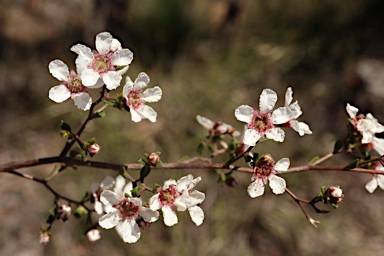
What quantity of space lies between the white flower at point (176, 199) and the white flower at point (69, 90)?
0.26 meters

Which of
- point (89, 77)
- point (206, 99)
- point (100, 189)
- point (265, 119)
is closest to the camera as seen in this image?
point (89, 77)

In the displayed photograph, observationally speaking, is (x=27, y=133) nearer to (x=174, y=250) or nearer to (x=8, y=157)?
(x=8, y=157)

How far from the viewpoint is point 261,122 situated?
1.14 m

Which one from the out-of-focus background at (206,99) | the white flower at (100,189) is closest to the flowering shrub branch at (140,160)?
the white flower at (100,189)

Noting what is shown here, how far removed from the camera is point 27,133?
390 centimetres

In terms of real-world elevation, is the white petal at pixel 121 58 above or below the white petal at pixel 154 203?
above

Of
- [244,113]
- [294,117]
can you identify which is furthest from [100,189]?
[294,117]

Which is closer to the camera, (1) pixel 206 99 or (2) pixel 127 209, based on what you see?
(2) pixel 127 209

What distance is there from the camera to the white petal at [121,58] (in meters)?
1.08

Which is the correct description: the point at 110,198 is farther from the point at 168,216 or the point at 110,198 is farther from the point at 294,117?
the point at 294,117

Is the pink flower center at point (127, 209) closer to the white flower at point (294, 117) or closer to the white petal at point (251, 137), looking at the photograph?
the white petal at point (251, 137)

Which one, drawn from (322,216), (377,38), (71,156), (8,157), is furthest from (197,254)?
(377,38)

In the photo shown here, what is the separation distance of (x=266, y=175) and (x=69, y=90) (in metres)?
0.51

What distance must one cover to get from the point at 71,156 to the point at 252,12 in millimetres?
3707
